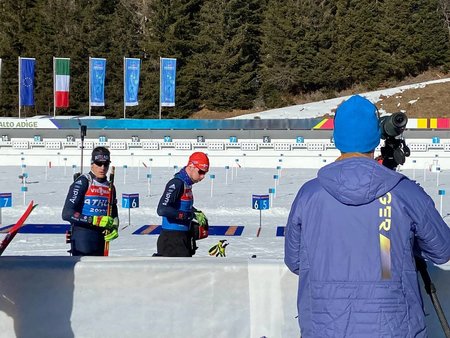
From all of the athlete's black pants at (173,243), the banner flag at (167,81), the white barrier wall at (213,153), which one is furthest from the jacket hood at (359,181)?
the banner flag at (167,81)

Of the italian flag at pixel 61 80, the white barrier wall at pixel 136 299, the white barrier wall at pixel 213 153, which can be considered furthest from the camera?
the italian flag at pixel 61 80

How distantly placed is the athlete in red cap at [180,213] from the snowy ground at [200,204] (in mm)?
3948

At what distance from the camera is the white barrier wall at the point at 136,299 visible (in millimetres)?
4934

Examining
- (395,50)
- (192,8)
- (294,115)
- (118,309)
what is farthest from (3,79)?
(118,309)

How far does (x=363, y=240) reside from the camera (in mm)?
2670

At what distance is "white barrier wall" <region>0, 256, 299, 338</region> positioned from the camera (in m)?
4.93

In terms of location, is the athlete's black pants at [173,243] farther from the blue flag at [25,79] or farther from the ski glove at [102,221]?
the blue flag at [25,79]

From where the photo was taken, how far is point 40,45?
60.7 meters

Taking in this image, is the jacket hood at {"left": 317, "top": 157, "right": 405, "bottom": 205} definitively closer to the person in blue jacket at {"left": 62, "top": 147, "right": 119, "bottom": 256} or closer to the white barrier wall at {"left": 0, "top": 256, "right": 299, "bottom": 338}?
the white barrier wall at {"left": 0, "top": 256, "right": 299, "bottom": 338}

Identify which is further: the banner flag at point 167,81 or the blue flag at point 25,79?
the banner flag at point 167,81

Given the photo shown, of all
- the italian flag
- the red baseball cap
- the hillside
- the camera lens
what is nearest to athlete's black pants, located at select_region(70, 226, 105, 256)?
the red baseball cap

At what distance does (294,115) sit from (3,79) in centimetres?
2623

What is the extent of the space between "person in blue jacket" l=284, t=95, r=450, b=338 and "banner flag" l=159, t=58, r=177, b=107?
3754cm

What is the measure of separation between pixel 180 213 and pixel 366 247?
399 centimetres
